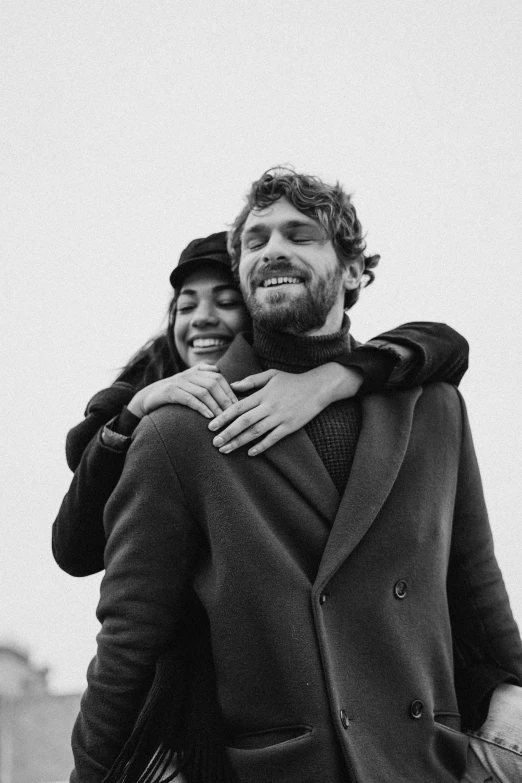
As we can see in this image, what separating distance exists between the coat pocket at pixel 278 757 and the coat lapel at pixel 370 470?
40 centimetres

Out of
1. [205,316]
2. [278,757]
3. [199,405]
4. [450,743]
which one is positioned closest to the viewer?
[278,757]

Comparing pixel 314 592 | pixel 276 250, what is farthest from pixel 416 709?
pixel 276 250

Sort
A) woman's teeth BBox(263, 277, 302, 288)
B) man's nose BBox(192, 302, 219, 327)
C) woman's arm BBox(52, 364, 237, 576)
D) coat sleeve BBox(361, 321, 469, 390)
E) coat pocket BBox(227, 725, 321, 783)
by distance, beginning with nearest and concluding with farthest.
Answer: coat pocket BBox(227, 725, 321, 783) → woman's arm BBox(52, 364, 237, 576) → coat sleeve BBox(361, 321, 469, 390) → woman's teeth BBox(263, 277, 302, 288) → man's nose BBox(192, 302, 219, 327)

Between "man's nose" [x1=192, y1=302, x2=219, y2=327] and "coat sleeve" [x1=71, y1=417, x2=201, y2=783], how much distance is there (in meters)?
0.90

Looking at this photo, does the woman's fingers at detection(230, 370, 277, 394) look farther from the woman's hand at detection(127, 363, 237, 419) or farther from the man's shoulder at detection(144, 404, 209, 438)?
the man's shoulder at detection(144, 404, 209, 438)

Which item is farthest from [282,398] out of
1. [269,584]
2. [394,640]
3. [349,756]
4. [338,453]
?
[349,756]

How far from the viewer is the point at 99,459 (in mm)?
2920

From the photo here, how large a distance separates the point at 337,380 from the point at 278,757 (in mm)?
1154

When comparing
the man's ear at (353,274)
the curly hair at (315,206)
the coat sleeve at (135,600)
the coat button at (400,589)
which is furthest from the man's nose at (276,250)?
the coat button at (400,589)

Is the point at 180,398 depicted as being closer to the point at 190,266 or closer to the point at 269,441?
the point at 269,441

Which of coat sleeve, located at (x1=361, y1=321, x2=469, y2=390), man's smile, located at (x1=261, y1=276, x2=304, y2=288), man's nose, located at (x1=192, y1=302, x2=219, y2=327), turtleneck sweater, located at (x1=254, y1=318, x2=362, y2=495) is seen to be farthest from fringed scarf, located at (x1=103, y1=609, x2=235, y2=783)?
man's nose, located at (x1=192, y1=302, x2=219, y2=327)

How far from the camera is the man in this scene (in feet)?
7.76

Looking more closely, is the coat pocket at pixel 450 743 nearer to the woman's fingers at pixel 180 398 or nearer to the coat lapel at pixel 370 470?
the coat lapel at pixel 370 470

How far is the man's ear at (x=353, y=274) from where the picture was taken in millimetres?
3254
